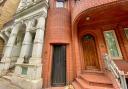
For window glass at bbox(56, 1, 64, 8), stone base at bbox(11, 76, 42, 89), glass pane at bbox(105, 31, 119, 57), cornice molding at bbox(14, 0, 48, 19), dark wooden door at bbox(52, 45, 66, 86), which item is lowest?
stone base at bbox(11, 76, 42, 89)

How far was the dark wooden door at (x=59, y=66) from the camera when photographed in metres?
6.23

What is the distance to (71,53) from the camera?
6.61 metres

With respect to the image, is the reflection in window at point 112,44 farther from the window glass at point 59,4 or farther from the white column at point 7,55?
the white column at point 7,55

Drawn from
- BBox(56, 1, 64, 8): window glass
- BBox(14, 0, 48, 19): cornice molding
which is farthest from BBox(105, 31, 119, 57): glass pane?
BBox(14, 0, 48, 19): cornice molding

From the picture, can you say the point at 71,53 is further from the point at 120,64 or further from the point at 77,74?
the point at 120,64

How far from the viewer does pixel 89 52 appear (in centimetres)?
709

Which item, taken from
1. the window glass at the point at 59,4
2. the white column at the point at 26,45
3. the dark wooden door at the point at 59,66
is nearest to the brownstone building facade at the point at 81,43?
the dark wooden door at the point at 59,66

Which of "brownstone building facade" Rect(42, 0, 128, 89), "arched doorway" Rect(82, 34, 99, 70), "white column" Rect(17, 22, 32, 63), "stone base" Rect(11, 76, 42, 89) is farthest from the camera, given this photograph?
"white column" Rect(17, 22, 32, 63)

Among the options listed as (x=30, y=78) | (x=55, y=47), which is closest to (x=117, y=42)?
(x=55, y=47)

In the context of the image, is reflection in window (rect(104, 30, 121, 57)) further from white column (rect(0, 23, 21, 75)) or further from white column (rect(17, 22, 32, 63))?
white column (rect(0, 23, 21, 75))

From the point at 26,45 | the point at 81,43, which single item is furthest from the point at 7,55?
the point at 81,43

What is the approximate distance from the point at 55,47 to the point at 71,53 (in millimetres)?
1257

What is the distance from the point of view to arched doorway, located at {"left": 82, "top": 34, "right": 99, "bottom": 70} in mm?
6759

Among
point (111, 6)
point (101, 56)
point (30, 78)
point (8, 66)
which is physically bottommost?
point (30, 78)
